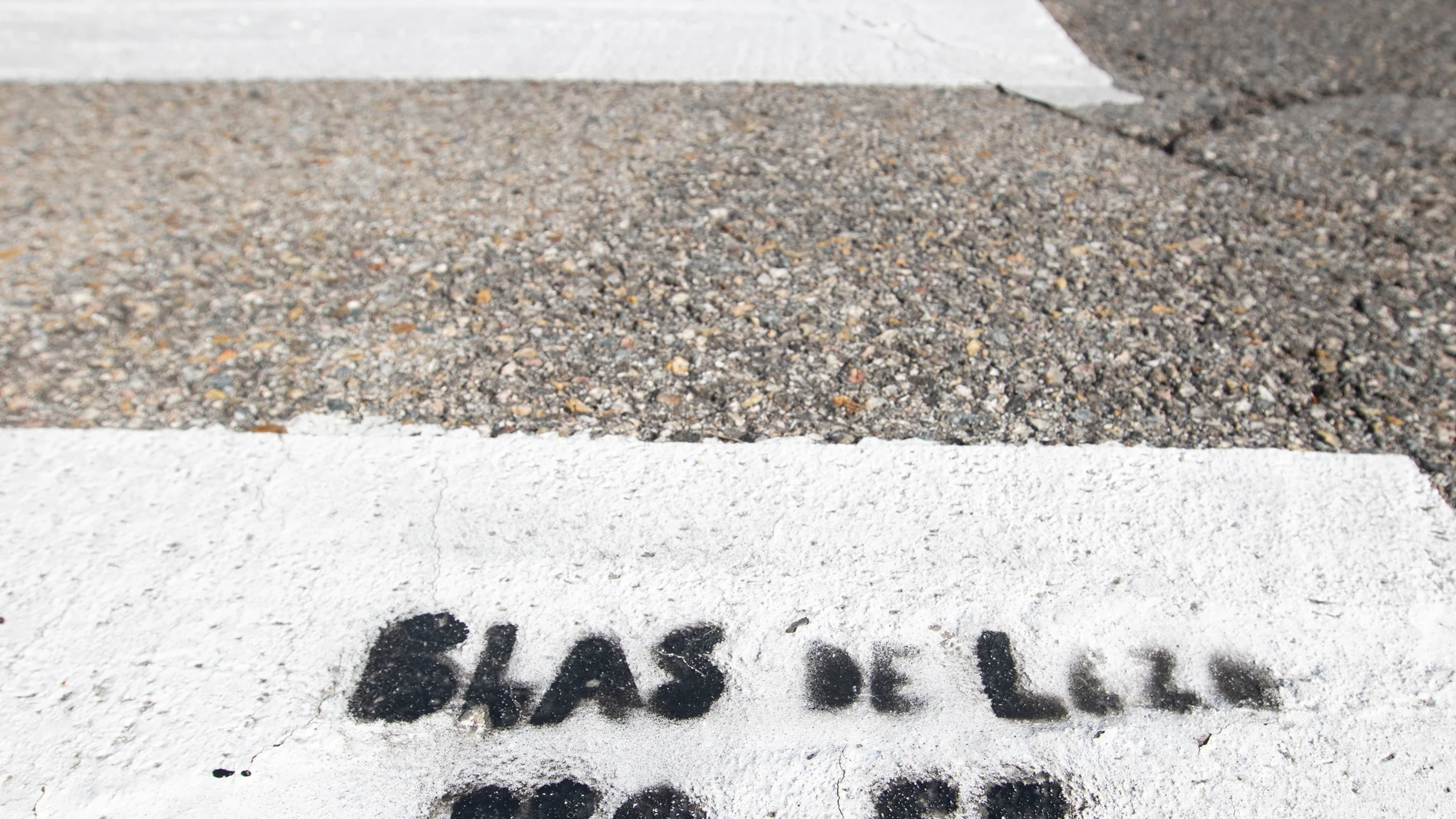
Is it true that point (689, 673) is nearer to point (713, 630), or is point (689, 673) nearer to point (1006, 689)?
point (713, 630)

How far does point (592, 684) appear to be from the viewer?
1.76 m

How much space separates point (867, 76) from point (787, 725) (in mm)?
3286

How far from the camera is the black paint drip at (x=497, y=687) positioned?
1718 mm

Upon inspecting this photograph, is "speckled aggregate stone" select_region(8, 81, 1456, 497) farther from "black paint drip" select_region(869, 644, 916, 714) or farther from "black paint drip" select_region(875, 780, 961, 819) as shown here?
"black paint drip" select_region(875, 780, 961, 819)

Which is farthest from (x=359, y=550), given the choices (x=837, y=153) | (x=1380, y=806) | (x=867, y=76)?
(x=867, y=76)

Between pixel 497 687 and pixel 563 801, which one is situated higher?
pixel 497 687

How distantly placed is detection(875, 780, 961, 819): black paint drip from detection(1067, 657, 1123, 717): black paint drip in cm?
30

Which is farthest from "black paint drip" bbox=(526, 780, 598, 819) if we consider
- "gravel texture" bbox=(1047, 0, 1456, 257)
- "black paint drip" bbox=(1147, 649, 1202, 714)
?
"gravel texture" bbox=(1047, 0, 1456, 257)

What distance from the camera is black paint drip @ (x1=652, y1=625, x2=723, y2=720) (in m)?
1.72

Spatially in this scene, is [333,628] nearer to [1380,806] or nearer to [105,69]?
[1380,806]

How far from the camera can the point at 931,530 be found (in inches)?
80.4

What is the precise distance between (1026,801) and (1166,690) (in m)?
0.37

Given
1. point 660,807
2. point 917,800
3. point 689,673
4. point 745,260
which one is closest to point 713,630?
point 689,673

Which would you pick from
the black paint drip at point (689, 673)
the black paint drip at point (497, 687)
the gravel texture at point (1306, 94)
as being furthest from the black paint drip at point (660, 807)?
the gravel texture at point (1306, 94)
